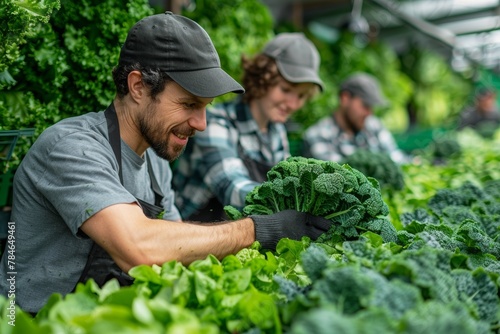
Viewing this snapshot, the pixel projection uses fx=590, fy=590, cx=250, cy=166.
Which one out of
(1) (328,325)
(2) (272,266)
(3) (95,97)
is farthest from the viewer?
(3) (95,97)

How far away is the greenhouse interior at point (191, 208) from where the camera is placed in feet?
5.08

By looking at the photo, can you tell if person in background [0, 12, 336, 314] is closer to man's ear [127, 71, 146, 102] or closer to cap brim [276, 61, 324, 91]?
man's ear [127, 71, 146, 102]

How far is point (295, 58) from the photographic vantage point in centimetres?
414

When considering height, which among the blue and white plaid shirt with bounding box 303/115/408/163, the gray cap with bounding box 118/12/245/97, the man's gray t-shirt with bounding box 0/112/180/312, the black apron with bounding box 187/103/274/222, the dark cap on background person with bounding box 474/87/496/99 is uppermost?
the gray cap with bounding box 118/12/245/97

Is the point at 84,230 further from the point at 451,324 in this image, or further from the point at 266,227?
the point at 451,324

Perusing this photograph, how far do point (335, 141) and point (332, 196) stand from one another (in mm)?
3651

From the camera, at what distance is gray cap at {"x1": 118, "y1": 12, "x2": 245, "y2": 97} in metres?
2.35

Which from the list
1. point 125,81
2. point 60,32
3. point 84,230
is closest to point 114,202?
point 84,230

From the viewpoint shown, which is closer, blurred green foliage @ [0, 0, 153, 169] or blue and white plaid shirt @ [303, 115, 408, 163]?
blurred green foliage @ [0, 0, 153, 169]

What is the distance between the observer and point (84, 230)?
2082 mm

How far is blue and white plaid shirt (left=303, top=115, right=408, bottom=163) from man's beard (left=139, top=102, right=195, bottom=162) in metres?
3.13

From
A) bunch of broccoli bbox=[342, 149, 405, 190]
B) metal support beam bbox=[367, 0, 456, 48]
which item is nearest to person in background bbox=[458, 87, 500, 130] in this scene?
metal support beam bbox=[367, 0, 456, 48]

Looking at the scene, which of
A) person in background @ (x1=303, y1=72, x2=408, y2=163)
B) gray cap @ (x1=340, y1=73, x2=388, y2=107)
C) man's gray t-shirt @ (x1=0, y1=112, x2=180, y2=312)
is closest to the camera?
man's gray t-shirt @ (x1=0, y1=112, x2=180, y2=312)

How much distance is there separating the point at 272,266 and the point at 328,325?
2.57 ft
